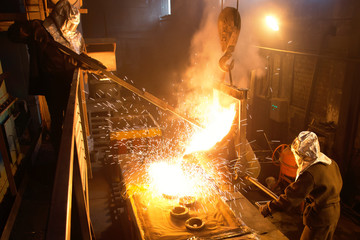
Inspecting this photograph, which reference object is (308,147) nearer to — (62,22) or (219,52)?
(62,22)

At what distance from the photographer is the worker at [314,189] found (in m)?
3.73

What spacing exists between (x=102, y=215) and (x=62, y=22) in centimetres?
403

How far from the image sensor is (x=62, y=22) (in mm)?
3549

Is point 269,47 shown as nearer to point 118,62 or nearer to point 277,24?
point 277,24

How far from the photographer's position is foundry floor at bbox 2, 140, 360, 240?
4.02 metres

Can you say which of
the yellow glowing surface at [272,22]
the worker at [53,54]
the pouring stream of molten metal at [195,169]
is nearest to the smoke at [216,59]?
the yellow glowing surface at [272,22]

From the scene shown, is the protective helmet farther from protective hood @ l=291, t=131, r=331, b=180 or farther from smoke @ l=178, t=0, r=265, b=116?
smoke @ l=178, t=0, r=265, b=116

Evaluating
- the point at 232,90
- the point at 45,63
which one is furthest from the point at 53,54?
the point at 232,90

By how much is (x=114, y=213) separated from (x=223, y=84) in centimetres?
342

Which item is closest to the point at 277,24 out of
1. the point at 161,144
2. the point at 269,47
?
the point at 269,47

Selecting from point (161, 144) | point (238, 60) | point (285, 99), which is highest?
point (238, 60)

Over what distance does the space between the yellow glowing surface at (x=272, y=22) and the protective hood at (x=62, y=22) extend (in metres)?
7.09

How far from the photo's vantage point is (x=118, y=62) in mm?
16641

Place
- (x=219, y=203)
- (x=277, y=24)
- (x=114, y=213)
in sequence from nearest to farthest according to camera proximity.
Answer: (x=219, y=203), (x=114, y=213), (x=277, y=24)
